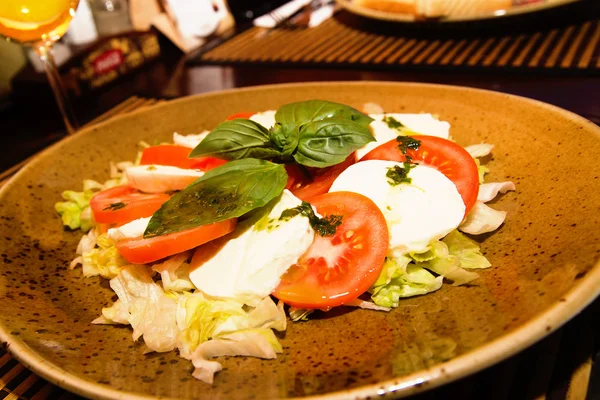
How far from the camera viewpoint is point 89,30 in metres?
4.98

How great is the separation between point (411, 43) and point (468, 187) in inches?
89.8

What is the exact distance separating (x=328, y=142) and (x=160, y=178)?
2.16 ft

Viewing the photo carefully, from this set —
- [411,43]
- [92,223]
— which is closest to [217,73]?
[411,43]

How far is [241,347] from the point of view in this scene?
136 centimetres

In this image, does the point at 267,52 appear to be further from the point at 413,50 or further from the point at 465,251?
the point at 465,251

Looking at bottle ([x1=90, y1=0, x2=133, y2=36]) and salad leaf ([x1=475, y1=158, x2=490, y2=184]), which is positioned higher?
salad leaf ([x1=475, y1=158, x2=490, y2=184])

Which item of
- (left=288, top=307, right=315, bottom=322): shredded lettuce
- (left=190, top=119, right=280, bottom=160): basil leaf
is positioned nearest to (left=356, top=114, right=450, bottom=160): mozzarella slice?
(left=190, top=119, right=280, bottom=160): basil leaf

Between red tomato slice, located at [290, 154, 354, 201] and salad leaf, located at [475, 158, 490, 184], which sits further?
salad leaf, located at [475, 158, 490, 184]

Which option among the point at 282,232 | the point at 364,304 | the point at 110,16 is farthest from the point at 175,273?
the point at 110,16

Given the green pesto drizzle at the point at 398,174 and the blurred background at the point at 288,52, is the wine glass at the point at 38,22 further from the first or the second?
the green pesto drizzle at the point at 398,174

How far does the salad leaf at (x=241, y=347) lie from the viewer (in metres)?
1.35

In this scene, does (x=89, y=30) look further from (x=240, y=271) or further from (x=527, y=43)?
(x=240, y=271)

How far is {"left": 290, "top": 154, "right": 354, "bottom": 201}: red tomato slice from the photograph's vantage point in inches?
72.5

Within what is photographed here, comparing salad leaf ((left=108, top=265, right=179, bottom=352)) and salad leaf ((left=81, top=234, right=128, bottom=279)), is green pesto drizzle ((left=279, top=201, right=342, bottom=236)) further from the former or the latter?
salad leaf ((left=81, top=234, right=128, bottom=279))
